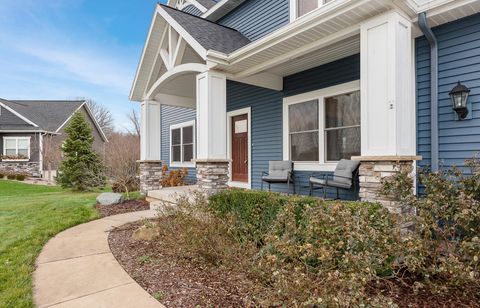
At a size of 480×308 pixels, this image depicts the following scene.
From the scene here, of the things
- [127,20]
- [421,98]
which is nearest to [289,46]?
[421,98]

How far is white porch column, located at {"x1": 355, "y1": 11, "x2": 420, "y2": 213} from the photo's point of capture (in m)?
3.67

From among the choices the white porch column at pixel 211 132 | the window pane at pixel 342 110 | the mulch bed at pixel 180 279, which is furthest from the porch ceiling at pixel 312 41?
the mulch bed at pixel 180 279

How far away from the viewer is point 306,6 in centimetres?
680

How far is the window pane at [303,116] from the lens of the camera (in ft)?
21.5

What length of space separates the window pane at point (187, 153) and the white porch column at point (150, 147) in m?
2.49

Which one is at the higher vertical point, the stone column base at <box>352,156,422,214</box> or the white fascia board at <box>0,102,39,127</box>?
the white fascia board at <box>0,102,39,127</box>

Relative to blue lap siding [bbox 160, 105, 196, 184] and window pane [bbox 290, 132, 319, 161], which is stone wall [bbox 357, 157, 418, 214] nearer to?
window pane [bbox 290, 132, 319, 161]

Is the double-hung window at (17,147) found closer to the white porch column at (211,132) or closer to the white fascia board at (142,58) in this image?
the white fascia board at (142,58)

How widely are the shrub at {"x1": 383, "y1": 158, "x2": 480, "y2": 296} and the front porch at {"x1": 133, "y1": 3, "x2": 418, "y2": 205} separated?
0.56 metres

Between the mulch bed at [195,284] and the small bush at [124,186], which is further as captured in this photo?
the small bush at [124,186]

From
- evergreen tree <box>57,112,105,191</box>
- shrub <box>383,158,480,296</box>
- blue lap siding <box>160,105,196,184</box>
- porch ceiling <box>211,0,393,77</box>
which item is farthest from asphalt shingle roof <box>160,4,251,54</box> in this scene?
evergreen tree <box>57,112,105,191</box>

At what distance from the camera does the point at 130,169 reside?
9.80 m

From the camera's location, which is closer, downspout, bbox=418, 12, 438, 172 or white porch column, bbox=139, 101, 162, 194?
downspout, bbox=418, 12, 438, 172

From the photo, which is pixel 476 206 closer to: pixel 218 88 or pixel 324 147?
pixel 324 147
